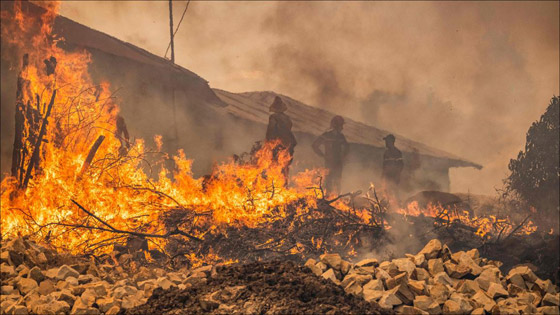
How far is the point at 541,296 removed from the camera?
6.75 metres

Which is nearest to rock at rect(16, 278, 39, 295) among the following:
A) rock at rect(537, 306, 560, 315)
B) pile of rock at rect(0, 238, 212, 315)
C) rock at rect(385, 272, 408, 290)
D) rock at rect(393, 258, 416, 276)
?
pile of rock at rect(0, 238, 212, 315)

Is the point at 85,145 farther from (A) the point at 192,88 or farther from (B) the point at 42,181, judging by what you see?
(A) the point at 192,88

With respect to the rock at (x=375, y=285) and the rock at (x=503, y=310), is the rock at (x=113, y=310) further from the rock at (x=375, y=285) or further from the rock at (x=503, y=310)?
the rock at (x=503, y=310)

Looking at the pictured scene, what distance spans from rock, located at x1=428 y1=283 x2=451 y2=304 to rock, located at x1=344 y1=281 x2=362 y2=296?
97 centimetres

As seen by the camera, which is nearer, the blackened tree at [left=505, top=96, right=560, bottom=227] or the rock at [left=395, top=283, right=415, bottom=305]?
the rock at [left=395, top=283, right=415, bottom=305]

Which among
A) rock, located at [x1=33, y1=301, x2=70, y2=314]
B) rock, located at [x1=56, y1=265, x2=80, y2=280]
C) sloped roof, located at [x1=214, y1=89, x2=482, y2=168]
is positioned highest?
sloped roof, located at [x1=214, y1=89, x2=482, y2=168]

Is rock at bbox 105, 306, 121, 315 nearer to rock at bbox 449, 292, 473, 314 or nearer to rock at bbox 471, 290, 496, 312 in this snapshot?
rock at bbox 449, 292, 473, 314

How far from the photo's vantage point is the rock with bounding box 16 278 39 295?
21.1 feet

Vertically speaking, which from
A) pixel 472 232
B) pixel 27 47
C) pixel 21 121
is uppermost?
pixel 27 47

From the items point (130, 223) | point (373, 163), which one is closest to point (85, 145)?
point (130, 223)

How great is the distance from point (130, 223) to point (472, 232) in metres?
6.71

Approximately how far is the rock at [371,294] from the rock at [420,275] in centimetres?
94

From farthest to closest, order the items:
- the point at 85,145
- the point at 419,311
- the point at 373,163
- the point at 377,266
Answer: the point at 373,163
the point at 85,145
the point at 377,266
the point at 419,311

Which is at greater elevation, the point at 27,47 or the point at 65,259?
the point at 27,47
